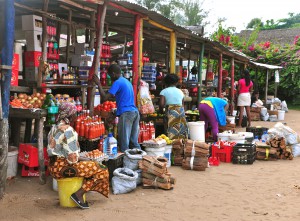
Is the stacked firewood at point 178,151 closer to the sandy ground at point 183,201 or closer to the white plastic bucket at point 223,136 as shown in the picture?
the sandy ground at point 183,201

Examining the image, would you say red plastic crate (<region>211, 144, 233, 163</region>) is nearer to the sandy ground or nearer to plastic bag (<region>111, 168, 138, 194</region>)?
the sandy ground

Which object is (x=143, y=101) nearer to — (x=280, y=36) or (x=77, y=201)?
(x=77, y=201)

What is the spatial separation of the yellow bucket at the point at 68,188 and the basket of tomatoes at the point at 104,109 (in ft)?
8.91

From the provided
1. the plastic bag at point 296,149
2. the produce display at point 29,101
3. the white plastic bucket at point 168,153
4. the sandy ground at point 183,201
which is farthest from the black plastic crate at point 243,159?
the produce display at point 29,101

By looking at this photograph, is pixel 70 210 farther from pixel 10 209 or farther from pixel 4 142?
pixel 4 142

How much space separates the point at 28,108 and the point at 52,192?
1.42 m

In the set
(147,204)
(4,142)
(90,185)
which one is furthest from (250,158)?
(4,142)

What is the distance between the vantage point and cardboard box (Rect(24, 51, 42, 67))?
22.5 ft

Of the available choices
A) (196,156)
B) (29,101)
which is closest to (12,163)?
(29,101)

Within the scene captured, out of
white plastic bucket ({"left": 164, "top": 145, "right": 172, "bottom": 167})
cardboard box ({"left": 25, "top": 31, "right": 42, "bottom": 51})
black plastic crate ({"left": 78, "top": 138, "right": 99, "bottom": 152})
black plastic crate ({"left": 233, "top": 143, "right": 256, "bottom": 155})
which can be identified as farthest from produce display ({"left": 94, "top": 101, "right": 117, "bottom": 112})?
black plastic crate ({"left": 233, "top": 143, "right": 256, "bottom": 155})

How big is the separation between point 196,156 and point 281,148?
2767 mm

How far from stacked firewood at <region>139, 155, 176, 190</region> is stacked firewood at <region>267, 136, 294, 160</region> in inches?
162

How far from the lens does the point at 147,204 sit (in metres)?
5.45

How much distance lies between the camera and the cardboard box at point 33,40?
6844 mm
